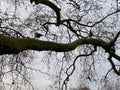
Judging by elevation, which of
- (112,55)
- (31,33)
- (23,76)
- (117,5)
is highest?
(117,5)

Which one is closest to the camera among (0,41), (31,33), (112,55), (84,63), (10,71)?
(0,41)

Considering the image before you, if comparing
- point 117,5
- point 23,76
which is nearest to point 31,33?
point 23,76

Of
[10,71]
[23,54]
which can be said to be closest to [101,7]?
[23,54]

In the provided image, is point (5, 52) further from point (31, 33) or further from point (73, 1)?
point (73, 1)

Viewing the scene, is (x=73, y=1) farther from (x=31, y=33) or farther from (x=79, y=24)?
(x=31, y=33)

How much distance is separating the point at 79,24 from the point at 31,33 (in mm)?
1686

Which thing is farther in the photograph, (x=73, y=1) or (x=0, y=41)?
(x=73, y=1)

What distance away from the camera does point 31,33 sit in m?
10.6

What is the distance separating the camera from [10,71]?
344 inches

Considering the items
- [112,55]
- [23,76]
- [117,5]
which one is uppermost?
[117,5]

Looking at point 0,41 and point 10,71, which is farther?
point 10,71

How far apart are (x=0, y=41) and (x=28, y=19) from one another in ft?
13.6

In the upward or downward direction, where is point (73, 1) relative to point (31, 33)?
A: upward

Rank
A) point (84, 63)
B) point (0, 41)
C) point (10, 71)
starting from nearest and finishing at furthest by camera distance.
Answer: point (0, 41), point (10, 71), point (84, 63)
